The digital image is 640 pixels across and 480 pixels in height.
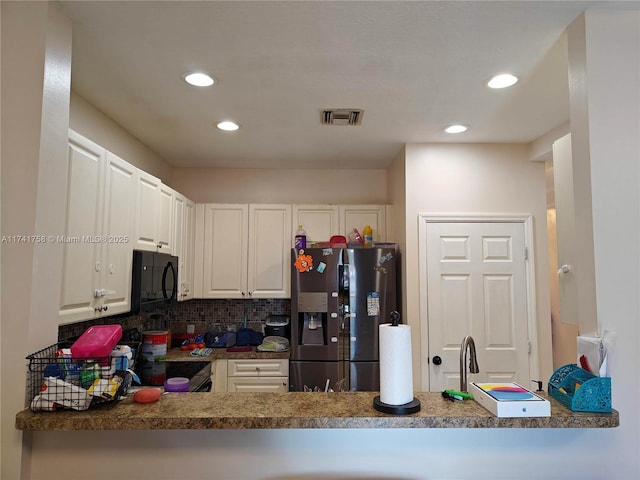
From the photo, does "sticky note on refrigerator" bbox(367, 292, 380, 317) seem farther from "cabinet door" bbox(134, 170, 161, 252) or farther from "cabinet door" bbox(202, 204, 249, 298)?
"cabinet door" bbox(134, 170, 161, 252)

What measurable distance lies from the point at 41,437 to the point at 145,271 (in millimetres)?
1183

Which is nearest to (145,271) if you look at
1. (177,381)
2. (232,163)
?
(177,381)

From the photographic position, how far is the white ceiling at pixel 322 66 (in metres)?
1.64

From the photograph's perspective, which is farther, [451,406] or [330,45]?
[330,45]

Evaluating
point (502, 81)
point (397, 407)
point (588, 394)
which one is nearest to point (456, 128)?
point (502, 81)

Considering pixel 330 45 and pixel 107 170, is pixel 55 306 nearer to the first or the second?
pixel 107 170

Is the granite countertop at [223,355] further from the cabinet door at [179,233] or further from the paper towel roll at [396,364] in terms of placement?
the paper towel roll at [396,364]

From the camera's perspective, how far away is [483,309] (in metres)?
3.16

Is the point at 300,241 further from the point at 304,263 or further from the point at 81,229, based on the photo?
the point at 81,229

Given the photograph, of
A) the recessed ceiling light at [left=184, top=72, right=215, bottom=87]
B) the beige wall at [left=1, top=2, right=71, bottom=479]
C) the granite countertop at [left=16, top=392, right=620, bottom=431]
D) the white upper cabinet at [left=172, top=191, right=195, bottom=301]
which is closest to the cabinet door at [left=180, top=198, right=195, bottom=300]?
the white upper cabinet at [left=172, top=191, right=195, bottom=301]

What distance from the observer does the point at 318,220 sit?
12.4 feet

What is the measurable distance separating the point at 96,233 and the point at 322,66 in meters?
1.39

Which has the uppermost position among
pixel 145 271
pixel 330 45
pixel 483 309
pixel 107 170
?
pixel 330 45

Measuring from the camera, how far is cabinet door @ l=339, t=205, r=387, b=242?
3.77 meters
